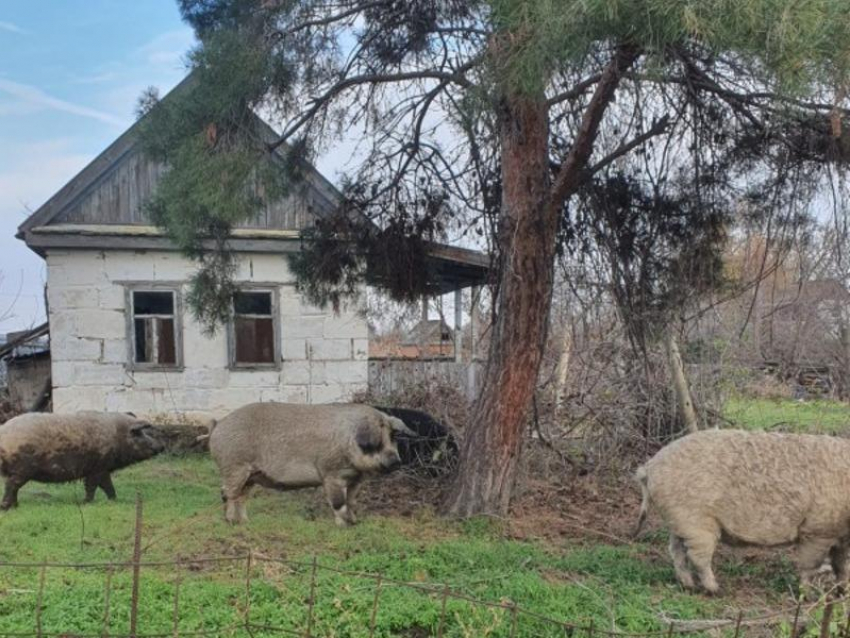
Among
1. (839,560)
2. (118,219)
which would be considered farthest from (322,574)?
(118,219)

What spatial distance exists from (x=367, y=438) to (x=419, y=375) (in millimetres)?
6353

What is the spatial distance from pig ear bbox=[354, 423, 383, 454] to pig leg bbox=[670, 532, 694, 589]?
3391mm

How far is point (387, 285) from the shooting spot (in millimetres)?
10531

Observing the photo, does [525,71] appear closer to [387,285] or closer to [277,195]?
[277,195]

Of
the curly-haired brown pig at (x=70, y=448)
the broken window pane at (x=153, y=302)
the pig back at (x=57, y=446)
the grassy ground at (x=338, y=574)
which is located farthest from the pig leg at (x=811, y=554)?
the broken window pane at (x=153, y=302)

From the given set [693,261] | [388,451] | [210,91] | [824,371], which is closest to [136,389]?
[388,451]

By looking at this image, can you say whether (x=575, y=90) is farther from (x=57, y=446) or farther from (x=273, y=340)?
(x=273, y=340)

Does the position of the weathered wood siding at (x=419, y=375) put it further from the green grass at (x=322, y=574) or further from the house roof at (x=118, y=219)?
Answer: the green grass at (x=322, y=574)

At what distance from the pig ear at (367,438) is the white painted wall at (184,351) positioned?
661 cm

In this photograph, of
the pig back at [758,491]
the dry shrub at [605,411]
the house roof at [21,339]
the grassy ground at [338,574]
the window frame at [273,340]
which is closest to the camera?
the grassy ground at [338,574]

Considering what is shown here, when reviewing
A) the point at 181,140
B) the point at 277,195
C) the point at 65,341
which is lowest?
the point at 65,341

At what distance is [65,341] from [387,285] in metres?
7.71

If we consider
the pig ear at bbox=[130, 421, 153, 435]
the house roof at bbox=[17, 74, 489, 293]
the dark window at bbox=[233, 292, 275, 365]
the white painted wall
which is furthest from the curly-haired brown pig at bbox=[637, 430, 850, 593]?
the dark window at bbox=[233, 292, 275, 365]

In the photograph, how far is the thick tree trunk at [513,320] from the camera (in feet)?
27.0
